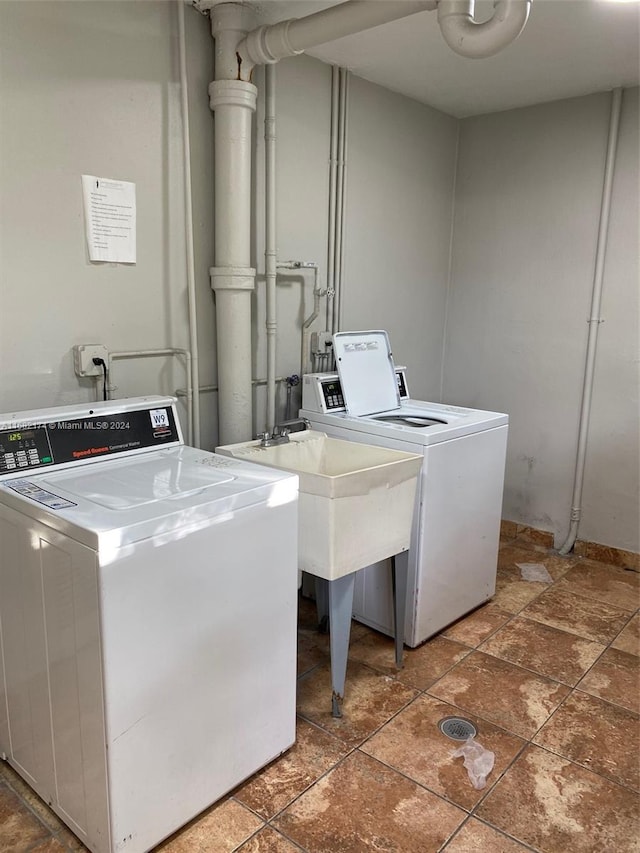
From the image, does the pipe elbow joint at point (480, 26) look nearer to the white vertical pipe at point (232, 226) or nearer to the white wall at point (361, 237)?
the white vertical pipe at point (232, 226)

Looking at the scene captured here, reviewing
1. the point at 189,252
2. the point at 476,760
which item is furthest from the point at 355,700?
the point at 189,252

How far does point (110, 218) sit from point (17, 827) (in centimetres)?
181

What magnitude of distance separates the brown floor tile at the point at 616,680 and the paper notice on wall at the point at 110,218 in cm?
224

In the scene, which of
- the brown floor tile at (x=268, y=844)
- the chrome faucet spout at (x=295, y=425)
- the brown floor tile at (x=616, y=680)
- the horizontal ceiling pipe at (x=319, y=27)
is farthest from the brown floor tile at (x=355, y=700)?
the horizontal ceiling pipe at (x=319, y=27)

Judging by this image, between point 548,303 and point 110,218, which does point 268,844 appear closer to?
point 110,218

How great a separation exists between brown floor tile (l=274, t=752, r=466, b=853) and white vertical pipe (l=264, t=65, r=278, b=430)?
4.69 ft

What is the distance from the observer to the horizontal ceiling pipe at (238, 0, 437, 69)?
6.23ft

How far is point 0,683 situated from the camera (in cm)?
181

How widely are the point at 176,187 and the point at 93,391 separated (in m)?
0.80

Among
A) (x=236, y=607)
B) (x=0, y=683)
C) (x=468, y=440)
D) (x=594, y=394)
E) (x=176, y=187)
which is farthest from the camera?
(x=594, y=394)

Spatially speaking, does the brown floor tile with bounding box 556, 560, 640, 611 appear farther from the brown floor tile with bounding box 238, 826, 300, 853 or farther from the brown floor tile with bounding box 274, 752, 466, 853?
the brown floor tile with bounding box 238, 826, 300, 853

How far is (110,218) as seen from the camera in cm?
215

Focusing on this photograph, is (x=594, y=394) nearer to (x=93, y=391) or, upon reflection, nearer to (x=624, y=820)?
(x=624, y=820)

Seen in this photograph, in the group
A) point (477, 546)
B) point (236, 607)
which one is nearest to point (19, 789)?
point (236, 607)
